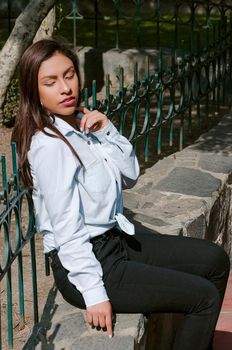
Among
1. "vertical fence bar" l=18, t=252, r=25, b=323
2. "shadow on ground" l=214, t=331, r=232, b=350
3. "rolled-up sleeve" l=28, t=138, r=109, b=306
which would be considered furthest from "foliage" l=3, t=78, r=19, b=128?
"rolled-up sleeve" l=28, t=138, r=109, b=306

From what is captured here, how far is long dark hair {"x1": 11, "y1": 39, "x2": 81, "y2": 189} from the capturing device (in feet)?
12.0

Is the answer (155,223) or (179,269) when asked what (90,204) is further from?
(155,223)

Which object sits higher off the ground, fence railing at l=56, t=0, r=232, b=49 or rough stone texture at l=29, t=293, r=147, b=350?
fence railing at l=56, t=0, r=232, b=49

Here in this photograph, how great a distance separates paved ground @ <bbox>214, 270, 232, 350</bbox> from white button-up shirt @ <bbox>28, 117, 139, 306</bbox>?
1.26 metres

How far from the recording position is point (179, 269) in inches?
156

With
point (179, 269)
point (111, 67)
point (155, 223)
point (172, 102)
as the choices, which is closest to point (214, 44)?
point (172, 102)

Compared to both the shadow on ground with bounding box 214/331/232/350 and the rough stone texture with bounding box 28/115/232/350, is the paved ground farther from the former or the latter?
the rough stone texture with bounding box 28/115/232/350

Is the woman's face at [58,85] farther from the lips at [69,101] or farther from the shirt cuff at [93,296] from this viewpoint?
the shirt cuff at [93,296]

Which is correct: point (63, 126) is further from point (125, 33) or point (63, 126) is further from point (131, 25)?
point (131, 25)

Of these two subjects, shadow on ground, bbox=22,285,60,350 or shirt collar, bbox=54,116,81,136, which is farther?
shirt collar, bbox=54,116,81,136

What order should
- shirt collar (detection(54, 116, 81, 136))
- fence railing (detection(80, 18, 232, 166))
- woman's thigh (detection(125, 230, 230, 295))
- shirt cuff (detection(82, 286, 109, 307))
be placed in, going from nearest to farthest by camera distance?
1. shirt cuff (detection(82, 286, 109, 307))
2. shirt collar (detection(54, 116, 81, 136))
3. woman's thigh (detection(125, 230, 230, 295))
4. fence railing (detection(80, 18, 232, 166))

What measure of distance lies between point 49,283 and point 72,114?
4.56ft

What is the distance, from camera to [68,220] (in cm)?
351

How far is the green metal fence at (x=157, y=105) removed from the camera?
3.92 m
